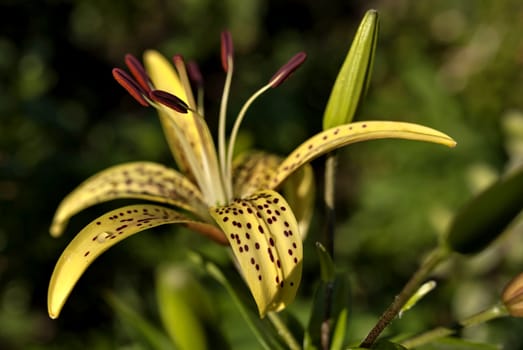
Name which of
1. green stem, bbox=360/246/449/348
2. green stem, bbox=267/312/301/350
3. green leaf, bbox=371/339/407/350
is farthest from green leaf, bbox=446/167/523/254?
green stem, bbox=267/312/301/350

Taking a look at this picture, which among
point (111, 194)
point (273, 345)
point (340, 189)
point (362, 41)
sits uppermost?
point (362, 41)

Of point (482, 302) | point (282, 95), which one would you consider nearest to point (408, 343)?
point (482, 302)

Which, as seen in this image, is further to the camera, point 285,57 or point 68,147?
point 285,57

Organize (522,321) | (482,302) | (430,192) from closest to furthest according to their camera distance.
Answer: (522,321), (482,302), (430,192)

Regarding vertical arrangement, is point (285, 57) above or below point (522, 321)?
above

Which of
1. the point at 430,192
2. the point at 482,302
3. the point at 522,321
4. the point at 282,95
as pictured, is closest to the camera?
the point at 522,321

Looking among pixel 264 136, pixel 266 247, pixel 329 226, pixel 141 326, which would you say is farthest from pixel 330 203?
pixel 264 136

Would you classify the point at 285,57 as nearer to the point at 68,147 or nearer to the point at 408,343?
the point at 68,147

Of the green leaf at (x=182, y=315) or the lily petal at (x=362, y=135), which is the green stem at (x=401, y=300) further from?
the green leaf at (x=182, y=315)
